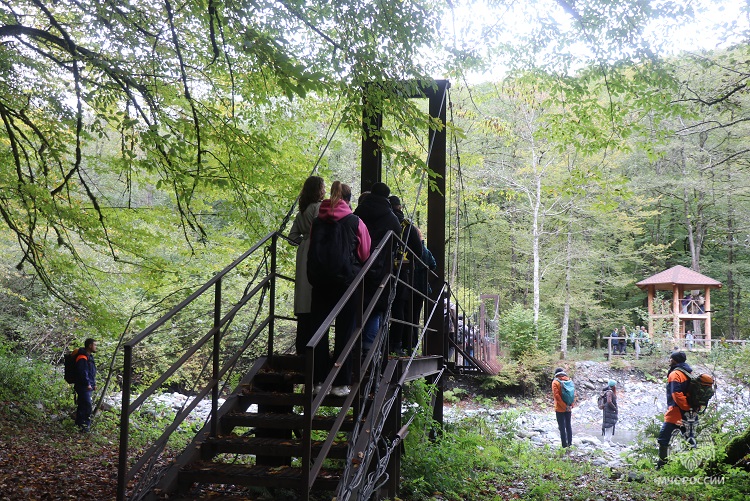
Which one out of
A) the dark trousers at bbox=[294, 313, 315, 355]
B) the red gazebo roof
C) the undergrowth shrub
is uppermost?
the red gazebo roof

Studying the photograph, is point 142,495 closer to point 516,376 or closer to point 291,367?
point 291,367

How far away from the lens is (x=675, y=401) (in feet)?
26.5

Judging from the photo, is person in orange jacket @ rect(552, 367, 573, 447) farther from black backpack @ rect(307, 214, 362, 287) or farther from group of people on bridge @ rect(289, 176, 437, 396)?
black backpack @ rect(307, 214, 362, 287)

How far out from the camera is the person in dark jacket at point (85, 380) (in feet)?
33.3

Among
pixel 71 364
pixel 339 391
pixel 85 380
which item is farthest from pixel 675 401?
pixel 71 364

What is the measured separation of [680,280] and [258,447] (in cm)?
2633

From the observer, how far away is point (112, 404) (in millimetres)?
12789

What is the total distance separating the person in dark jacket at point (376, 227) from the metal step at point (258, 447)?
41.2 inches

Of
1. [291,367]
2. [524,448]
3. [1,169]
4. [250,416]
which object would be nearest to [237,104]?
[1,169]

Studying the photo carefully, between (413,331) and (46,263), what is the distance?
15.4 feet

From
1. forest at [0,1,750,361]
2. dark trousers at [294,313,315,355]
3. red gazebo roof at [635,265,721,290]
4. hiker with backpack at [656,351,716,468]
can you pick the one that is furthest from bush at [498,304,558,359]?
dark trousers at [294,313,315,355]

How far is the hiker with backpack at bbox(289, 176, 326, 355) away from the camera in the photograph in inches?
185

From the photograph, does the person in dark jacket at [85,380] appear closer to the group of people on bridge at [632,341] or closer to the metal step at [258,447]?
the metal step at [258,447]

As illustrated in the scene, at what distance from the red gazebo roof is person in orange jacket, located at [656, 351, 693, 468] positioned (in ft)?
66.0
